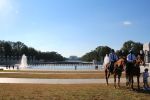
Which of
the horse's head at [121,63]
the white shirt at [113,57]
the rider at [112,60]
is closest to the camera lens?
the horse's head at [121,63]

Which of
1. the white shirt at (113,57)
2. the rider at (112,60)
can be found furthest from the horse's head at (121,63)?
the white shirt at (113,57)

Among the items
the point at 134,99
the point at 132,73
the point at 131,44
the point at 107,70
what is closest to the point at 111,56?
the point at 107,70

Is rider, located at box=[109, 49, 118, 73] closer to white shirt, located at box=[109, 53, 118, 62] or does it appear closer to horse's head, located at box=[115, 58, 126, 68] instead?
white shirt, located at box=[109, 53, 118, 62]

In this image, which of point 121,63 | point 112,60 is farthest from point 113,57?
point 121,63

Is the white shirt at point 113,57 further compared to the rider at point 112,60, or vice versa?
the white shirt at point 113,57

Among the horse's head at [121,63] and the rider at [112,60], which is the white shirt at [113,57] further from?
the horse's head at [121,63]

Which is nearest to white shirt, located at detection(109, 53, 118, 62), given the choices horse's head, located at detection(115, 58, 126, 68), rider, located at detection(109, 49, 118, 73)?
rider, located at detection(109, 49, 118, 73)

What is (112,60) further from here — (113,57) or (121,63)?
(121,63)

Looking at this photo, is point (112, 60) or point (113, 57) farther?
point (113, 57)

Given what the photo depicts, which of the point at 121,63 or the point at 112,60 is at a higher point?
the point at 112,60

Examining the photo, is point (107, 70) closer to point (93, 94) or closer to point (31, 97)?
point (93, 94)

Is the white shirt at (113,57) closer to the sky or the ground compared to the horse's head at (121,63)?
closer to the sky

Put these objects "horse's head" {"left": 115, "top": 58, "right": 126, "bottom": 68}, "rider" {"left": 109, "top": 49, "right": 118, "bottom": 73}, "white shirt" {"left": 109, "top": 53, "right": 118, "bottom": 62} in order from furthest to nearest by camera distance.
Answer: "white shirt" {"left": 109, "top": 53, "right": 118, "bottom": 62}
"rider" {"left": 109, "top": 49, "right": 118, "bottom": 73}
"horse's head" {"left": 115, "top": 58, "right": 126, "bottom": 68}

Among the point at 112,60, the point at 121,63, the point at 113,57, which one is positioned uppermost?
the point at 113,57
